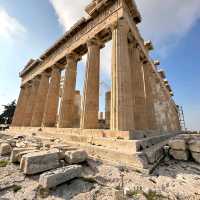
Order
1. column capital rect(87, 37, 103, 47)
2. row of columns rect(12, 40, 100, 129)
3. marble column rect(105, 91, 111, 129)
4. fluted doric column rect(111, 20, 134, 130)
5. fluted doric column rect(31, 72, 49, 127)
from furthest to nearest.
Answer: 1. marble column rect(105, 91, 111, 129)
2. fluted doric column rect(31, 72, 49, 127)
3. column capital rect(87, 37, 103, 47)
4. row of columns rect(12, 40, 100, 129)
5. fluted doric column rect(111, 20, 134, 130)

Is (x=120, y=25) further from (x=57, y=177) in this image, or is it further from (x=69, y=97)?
(x=57, y=177)

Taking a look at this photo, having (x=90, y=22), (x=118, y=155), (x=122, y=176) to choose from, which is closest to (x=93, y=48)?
(x=90, y=22)

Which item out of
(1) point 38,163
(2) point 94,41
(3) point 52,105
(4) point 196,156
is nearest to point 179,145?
(4) point 196,156

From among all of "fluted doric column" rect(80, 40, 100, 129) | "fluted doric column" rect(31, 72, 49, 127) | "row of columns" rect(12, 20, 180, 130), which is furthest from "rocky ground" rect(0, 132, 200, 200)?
"fluted doric column" rect(31, 72, 49, 127)

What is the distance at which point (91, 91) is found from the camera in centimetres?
1112

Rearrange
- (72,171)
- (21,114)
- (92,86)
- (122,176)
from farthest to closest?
(21,114), (92,86), (122,176), (72,171)

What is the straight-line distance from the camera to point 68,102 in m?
13.7

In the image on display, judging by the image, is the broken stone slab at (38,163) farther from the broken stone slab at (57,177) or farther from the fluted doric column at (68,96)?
the fluted doric column at (68,96)

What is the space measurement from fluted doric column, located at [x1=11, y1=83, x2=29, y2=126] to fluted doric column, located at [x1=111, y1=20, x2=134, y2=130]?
20.8 metres

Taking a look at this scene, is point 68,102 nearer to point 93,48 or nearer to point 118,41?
point 93,48

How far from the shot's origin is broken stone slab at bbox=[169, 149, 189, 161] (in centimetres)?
559

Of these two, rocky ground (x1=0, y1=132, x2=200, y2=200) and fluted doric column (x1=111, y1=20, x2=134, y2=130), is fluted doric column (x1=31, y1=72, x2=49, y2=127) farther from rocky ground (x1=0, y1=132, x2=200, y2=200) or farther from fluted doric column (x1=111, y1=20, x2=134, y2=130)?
rocky ground (x1=0, y1=132, x2=200, y2=200)

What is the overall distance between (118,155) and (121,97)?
12.7 ft

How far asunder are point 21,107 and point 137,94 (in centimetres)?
2118
